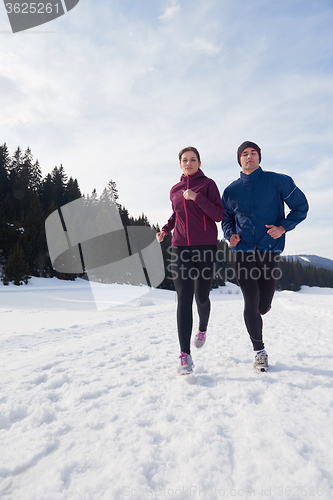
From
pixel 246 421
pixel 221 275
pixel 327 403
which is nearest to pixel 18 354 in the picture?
pixel 246 421

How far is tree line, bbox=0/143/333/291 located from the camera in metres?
25.6

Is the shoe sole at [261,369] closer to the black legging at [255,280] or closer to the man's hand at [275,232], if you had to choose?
the black legging at [255,280]

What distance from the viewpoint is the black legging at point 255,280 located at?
9.27ft

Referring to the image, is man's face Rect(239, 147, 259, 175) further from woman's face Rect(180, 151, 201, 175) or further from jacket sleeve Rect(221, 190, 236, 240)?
woman's face Rect(180, 151, 201, 175)

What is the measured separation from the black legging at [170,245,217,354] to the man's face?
3.25ft

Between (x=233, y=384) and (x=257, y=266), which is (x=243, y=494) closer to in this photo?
(x=233, y=384)

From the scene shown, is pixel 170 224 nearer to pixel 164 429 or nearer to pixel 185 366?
pixel 185 366

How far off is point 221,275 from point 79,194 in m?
36.3

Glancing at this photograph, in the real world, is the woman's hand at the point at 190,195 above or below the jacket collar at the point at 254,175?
below

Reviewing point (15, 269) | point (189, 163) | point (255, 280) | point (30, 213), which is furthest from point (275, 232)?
point (30, 213)

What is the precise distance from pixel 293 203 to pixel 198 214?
1.07 metres

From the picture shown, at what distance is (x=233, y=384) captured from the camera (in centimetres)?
230

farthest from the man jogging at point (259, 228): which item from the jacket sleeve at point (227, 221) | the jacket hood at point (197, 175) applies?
the jacket hood at point (197, 175)

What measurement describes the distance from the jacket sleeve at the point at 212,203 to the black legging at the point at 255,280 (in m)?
0.51
